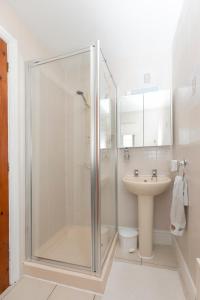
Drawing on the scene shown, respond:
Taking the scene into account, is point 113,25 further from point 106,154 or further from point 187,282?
point 187,282

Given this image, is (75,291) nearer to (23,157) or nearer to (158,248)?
(158,248)

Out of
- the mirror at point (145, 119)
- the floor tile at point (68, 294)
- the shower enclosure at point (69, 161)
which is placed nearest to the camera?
the floor tile at point (68, 294)

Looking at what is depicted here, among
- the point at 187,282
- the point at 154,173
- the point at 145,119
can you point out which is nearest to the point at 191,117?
the point at 145,119

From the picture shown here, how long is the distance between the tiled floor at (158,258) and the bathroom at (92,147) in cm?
1

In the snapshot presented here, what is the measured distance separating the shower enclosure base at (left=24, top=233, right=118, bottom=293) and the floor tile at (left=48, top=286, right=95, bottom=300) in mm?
34

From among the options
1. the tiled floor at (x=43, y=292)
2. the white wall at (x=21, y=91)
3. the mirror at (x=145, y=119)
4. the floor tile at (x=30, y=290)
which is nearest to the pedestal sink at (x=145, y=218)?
the mirror at (x=145, y=119)

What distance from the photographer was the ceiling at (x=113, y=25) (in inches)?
57.3

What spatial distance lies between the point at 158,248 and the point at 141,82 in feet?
6.77

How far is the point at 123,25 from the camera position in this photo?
166 cm

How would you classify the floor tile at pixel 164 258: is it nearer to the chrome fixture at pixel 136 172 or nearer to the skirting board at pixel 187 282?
the skirting board at pixel 187 282

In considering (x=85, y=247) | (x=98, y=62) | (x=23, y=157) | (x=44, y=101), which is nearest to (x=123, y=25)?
(x=98, y=62)

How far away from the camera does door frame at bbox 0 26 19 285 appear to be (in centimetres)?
145

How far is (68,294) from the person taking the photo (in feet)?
4.28

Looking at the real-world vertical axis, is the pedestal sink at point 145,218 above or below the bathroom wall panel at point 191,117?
below
